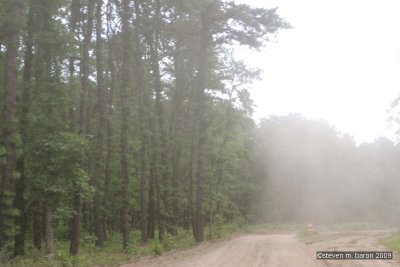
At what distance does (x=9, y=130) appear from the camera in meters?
13.5

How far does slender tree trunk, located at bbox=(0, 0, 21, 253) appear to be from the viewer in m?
13.2

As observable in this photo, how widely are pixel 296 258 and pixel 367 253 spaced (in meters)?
2.42

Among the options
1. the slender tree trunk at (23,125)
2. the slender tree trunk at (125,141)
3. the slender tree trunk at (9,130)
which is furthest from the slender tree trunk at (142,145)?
the slender tree trunk at (9,130)

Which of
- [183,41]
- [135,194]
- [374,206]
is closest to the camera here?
[183,41]

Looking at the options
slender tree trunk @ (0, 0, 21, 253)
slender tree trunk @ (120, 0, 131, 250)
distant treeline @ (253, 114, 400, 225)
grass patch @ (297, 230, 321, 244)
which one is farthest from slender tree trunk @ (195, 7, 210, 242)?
distant treeline @ (253, 114, 400, 225)

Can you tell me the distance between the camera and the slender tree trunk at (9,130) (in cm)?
1316

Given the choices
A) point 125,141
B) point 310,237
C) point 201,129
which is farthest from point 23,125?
point 310,237

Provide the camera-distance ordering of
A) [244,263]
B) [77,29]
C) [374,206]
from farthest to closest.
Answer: [374,206], [77,29], [244,263]

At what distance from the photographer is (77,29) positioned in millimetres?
23938

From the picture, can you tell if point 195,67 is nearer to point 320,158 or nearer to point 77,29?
point 77,29

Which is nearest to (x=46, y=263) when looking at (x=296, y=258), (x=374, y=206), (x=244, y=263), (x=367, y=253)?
(x=244, y=263)

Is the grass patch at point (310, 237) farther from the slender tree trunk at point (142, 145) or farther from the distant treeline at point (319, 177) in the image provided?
the distant treeline at point (319, 177)

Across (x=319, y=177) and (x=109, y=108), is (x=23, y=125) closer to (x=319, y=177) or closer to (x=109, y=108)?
(x=109, y=108)

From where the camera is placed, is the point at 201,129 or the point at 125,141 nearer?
the point at 125,141
